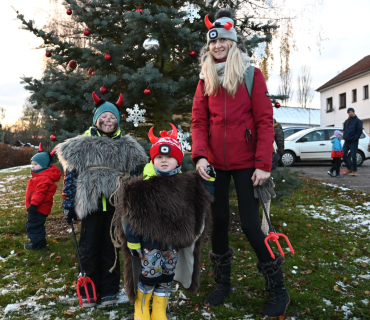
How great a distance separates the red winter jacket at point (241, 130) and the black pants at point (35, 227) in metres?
2.81

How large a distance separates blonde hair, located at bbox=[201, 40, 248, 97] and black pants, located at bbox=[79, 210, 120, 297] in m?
1.51

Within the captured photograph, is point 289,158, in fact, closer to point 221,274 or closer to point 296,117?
point 221,274

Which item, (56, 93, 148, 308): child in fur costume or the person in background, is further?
the person in background

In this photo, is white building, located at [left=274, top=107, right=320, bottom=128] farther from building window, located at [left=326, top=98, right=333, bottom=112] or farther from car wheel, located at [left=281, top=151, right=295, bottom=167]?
car wheel, located at [left=281, top=151, right=295, bottom=167]

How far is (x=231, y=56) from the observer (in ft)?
8.45

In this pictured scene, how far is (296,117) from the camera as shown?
1455 inches

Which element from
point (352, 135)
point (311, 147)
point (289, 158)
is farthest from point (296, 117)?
point (352, 135)

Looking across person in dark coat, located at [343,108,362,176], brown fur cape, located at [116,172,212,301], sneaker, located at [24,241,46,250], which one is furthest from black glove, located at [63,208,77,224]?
person in dark coat, located at [343,108,362,176]

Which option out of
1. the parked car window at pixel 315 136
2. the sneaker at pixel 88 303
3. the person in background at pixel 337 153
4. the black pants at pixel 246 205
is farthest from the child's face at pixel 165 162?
the parked car window at pixel 315 136

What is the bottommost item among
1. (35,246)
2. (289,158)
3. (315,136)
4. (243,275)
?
(243,275)

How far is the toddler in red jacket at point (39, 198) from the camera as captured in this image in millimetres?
4262

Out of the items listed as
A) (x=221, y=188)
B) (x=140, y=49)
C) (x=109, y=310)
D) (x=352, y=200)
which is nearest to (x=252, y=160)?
(x=221, y=188)

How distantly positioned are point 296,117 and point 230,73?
36991mm

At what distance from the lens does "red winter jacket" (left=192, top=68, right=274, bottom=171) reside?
250 cm
